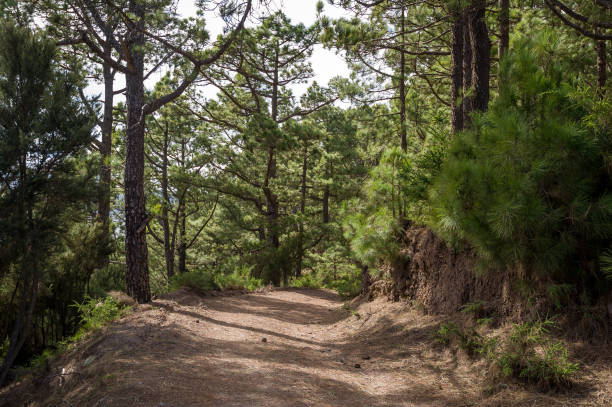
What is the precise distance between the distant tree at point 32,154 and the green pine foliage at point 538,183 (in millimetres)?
5603

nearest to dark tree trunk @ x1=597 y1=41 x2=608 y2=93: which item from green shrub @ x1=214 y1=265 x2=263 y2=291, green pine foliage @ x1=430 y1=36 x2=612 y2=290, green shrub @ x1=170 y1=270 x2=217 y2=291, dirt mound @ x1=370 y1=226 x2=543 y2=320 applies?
green pine foliage @ x1=430 y1=36 x2=612 y2=290

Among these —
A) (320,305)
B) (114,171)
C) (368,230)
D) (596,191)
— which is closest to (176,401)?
(596,191)

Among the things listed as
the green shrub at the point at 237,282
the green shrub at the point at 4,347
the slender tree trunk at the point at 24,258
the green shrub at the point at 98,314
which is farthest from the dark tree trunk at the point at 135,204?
the green shrub at the point at 237,282

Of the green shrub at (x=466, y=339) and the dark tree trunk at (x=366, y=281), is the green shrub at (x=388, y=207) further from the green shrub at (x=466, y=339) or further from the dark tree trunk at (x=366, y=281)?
the green shrub at (x=466, y=339)

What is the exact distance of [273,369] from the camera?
4.32 meters

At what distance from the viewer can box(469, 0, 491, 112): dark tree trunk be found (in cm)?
627

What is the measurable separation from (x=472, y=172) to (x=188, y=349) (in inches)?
158

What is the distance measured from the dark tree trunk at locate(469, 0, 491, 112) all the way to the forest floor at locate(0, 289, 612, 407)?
144 inches

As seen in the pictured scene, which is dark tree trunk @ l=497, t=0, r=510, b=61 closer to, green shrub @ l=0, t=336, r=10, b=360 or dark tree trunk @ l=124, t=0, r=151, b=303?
dark tree trunk @ l=124, t=0, r=151, b=303

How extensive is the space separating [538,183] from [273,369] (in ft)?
11.0

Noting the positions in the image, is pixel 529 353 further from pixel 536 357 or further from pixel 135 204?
pixel 135 204

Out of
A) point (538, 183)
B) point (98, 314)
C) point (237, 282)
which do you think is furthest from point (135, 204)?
point (538, 183)

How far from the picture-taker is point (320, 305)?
10.7 metres

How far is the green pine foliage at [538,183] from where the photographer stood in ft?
10.9
